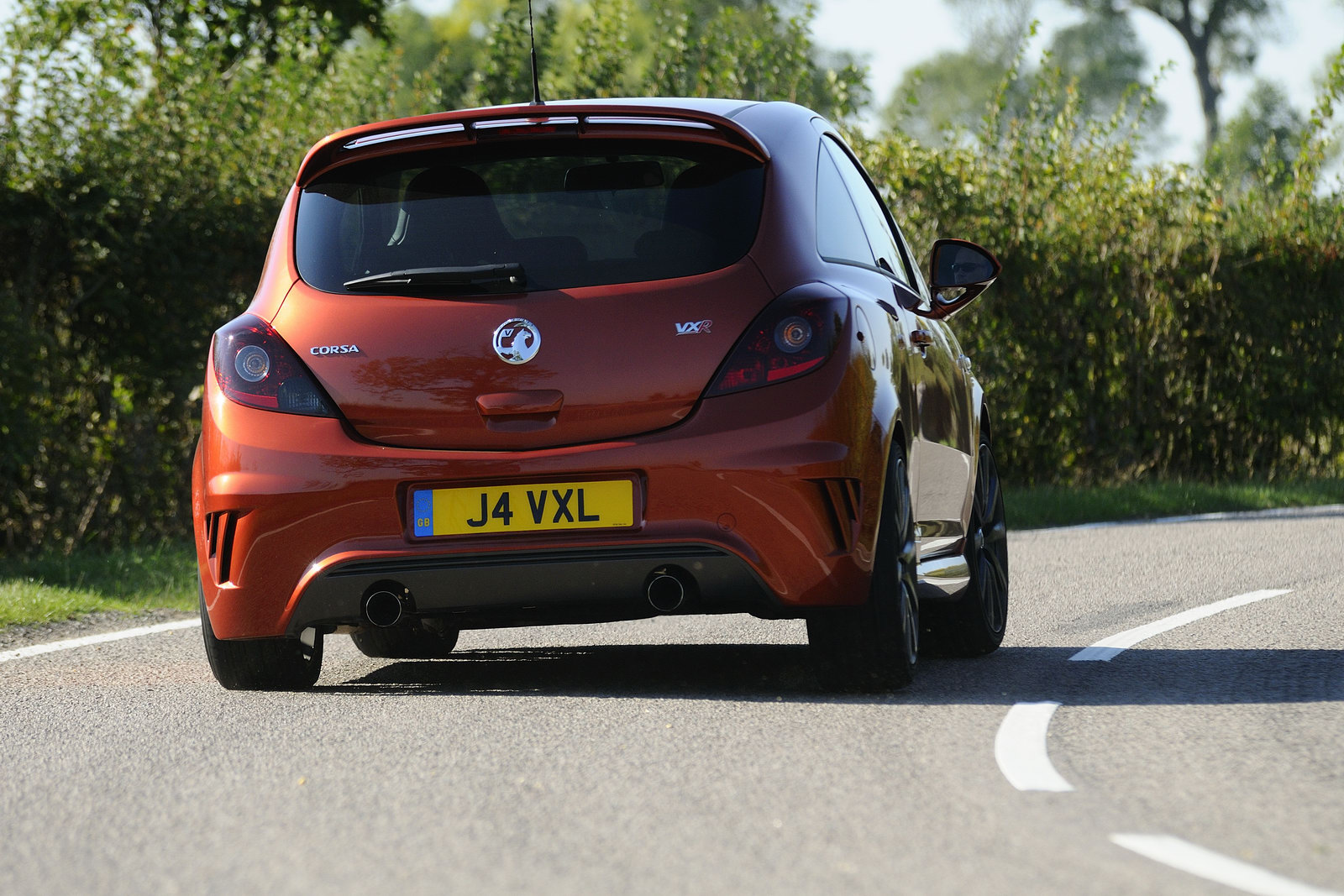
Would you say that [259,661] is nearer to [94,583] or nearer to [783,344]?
[783,344]

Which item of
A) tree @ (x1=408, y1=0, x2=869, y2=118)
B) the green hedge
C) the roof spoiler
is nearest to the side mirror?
the roof spoiler

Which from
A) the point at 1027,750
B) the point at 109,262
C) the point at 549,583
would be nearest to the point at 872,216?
the point at 549,583

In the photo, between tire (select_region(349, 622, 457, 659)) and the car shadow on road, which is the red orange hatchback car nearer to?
the car shadow on road

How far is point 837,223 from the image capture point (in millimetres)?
6133

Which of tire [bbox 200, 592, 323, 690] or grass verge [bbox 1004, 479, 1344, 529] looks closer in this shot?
tire [bbox 200, 592, 323, 690]

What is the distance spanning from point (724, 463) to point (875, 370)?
586 millimetres

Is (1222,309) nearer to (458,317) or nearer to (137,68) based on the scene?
(137,68)

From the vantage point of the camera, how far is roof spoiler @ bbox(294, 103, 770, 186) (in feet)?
18.9

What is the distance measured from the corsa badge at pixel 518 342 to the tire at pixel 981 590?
79.3 inches

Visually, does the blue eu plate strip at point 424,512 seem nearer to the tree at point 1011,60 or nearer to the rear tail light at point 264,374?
the rear tail light at point 264,374

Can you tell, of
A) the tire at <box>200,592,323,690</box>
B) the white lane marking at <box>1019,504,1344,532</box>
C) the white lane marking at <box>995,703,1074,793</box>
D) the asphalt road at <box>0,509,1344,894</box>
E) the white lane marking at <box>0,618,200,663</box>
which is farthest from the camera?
the white lane marking at <box>1019,504,1344,532</box>

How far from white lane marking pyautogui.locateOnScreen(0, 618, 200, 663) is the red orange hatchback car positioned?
181 cm

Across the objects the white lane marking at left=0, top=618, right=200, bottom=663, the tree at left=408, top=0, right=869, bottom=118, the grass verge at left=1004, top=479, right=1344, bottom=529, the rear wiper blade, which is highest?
the tree at left=408, top=0, right=869, bottom=118

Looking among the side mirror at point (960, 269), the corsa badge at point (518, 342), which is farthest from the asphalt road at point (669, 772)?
the side mirror at point (960, 269)
